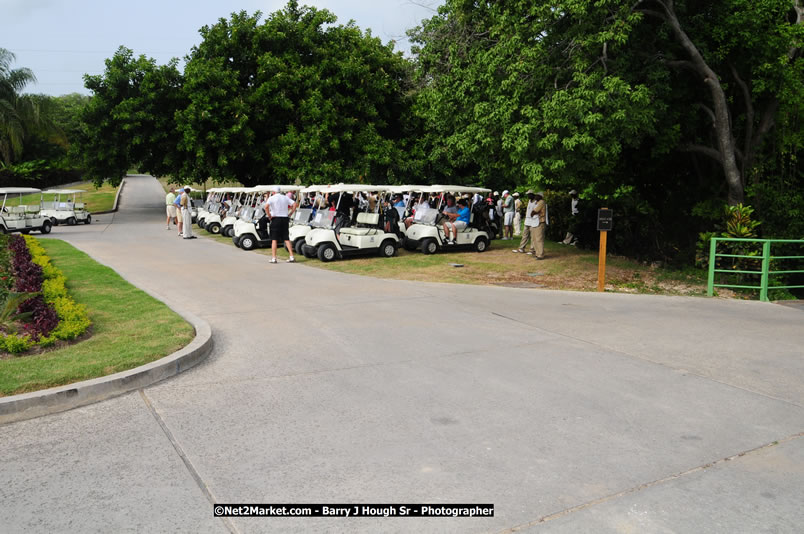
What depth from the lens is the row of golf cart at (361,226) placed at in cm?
1560

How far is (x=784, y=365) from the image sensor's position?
631cm

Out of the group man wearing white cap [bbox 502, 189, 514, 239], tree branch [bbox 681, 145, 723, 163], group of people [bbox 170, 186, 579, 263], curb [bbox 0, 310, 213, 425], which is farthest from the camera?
man wearing white cap [bbox 502, 189, 514, 239]

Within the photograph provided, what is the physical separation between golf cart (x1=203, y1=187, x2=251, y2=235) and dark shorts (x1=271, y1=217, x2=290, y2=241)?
7.55 meters

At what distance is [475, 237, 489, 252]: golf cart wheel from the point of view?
58.7 feet

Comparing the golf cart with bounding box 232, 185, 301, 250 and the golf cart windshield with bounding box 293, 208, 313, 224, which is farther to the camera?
the golf cart with bounding box 232, 185, 301, 250

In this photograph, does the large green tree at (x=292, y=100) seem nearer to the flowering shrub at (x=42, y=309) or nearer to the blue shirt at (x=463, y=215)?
the blue shirt at (x=463, y=215)

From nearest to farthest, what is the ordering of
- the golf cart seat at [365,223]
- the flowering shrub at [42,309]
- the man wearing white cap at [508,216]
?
the flowering shrub at [42,309]
the golf cart seat at [365,223]
the man wearing white cap at [508,216]

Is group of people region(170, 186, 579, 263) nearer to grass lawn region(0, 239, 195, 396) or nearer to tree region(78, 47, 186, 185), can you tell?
grass lawn region(0, 239, 195, 396)

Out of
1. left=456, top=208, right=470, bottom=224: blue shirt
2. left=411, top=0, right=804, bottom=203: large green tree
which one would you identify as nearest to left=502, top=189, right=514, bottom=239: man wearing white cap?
left=456, top=208, right=470, bottom=224: blue shirt

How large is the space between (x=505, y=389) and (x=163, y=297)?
20.5 ft

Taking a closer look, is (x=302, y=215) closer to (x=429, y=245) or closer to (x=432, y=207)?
(x=429, y=245)

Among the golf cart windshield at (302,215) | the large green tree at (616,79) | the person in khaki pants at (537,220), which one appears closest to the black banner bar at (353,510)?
the large green tree at (616,79)

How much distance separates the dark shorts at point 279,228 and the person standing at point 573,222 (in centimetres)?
905

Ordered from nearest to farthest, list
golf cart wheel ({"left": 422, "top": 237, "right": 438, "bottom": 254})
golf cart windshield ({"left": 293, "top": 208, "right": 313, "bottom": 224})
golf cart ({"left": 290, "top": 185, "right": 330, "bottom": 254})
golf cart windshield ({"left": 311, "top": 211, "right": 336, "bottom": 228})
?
golf cart windshield ({"left": 311, "top": 211, "right": 336, "bottom": 228}) < golf cart ({"left": 290, "top": 185, "right": 330, "bottom": 254}) < golf cart wheel ({"left": 422, "top": 237, "right": 438, "bottom": 254}) < golf cart windshield ({"left": 293, "top": 208, "right": 313, "bottom": 224})
